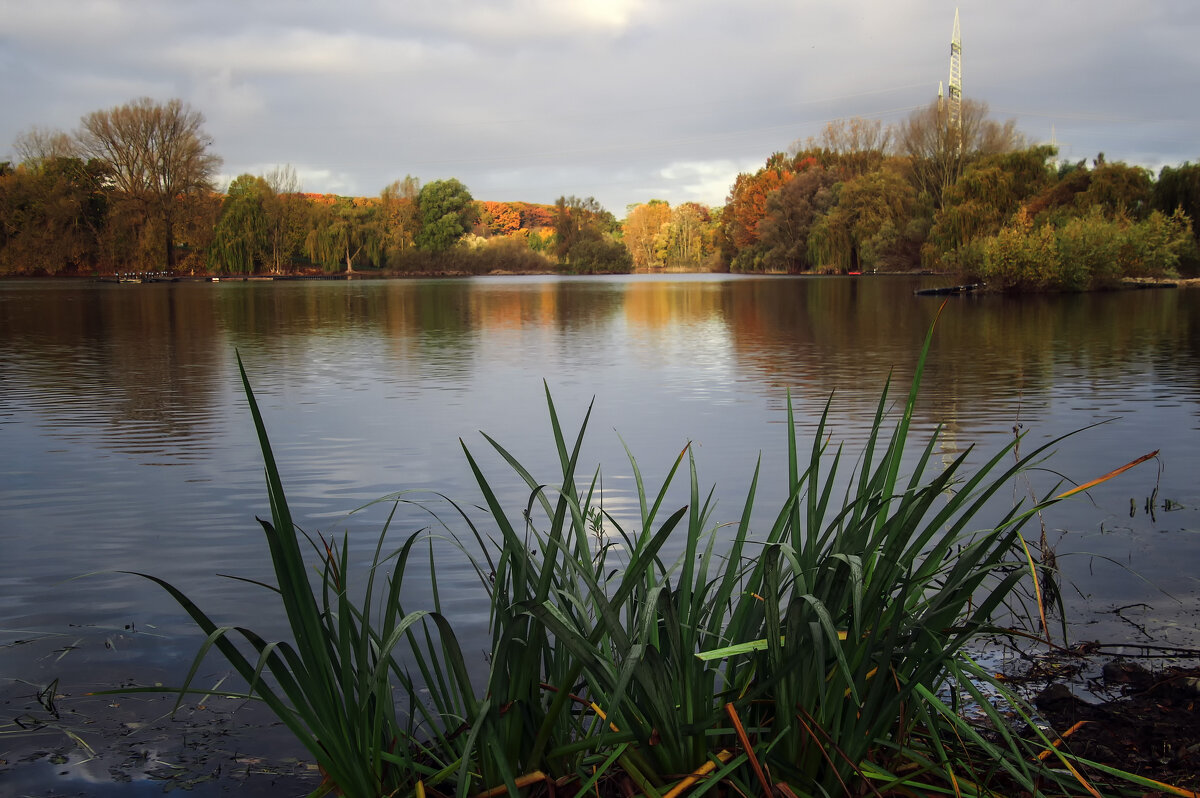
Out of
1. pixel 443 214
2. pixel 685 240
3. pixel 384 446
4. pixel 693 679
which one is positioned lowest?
pixel 384 446

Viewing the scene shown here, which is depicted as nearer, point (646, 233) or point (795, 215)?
point (795, 215)

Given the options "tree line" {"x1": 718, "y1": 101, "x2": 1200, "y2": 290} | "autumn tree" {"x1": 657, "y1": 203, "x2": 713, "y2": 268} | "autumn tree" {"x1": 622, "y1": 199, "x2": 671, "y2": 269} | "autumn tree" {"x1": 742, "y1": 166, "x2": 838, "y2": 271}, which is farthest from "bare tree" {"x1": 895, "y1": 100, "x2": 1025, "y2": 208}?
"autumn tree" {"x1": 622, "y1": 199, "x2": 671, "y2": 269}

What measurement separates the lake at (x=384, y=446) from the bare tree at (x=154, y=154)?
4898cm

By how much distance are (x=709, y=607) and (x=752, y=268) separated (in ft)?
265

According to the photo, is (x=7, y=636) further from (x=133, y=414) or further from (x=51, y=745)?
(x=133, y=414)

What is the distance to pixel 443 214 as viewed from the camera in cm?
9575

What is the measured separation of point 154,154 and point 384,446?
65485 mm

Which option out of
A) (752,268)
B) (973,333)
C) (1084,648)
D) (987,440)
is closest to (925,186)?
(752,268)

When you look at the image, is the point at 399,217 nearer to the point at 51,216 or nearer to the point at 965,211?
the point at 51,216

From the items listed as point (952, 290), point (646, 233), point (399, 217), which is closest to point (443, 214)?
point (399, 217)

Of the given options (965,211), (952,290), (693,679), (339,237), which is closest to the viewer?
(693,679)

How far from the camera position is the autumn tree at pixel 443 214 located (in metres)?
92.5

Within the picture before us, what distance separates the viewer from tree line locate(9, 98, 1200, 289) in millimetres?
35125

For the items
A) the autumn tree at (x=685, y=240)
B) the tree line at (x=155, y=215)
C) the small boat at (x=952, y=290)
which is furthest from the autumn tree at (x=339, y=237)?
the small boat at (x=952, y=290)
